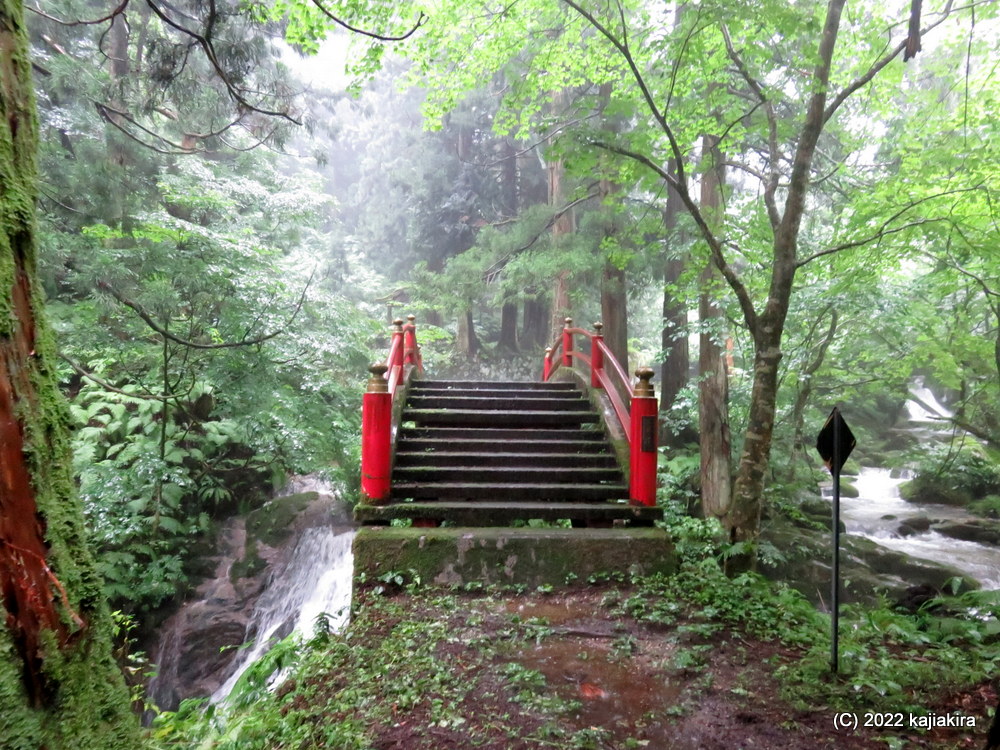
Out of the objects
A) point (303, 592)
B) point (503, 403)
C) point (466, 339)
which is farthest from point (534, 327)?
point (303, 592)

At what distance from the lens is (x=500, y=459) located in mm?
6434

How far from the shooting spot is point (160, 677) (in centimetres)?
768

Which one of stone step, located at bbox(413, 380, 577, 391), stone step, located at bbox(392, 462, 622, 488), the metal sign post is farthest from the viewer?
stone step, located at bbox(413, 380, 577, 391)

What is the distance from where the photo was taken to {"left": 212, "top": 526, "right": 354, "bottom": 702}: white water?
26.2 feet

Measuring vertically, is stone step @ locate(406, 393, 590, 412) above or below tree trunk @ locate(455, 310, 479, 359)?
below

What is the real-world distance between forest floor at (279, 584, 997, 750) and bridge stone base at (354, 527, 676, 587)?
0.39 metres

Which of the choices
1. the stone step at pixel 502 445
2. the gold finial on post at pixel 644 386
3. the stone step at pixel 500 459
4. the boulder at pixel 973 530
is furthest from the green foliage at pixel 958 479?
the gold finial on post at pixel 644 386

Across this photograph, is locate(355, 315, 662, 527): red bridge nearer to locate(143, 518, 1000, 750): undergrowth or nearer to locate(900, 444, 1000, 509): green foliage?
locate(143, 518, 1000, 750): undergrowth

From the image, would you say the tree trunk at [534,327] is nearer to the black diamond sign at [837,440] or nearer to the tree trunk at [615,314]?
the tree trunk at [615,314]

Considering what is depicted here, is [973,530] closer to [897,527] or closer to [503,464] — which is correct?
[897,527]

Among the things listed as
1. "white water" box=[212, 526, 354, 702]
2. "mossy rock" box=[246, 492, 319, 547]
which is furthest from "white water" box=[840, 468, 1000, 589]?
"mossy rock" box=[246, 492, 319, 547]

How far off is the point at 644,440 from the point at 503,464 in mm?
1664

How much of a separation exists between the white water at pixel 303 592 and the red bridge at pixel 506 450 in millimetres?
2673

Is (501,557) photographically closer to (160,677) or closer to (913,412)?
(160,677)
